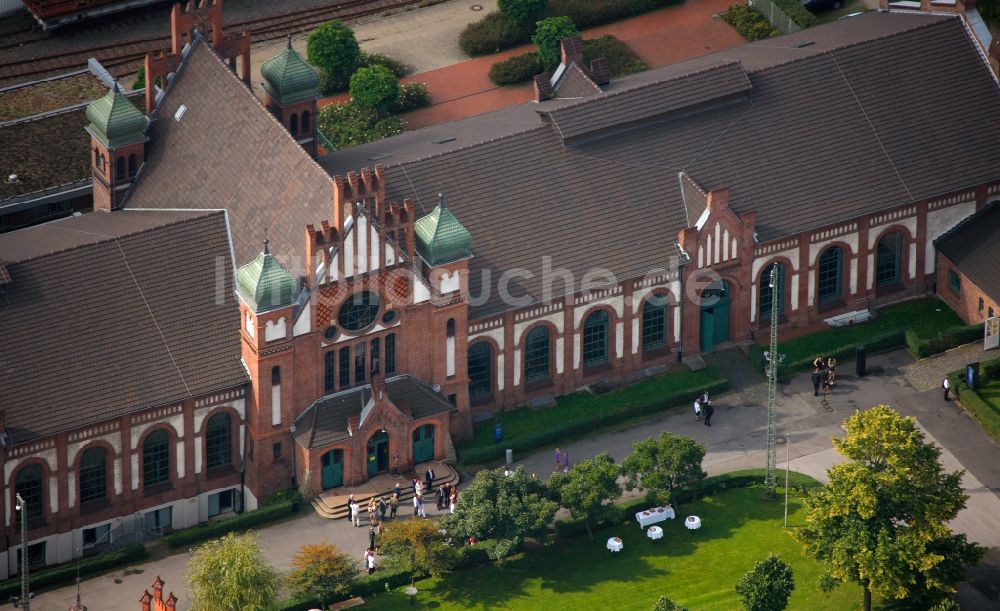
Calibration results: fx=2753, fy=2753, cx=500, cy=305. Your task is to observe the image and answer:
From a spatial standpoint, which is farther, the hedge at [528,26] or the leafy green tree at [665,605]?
the hedge at [528,26]

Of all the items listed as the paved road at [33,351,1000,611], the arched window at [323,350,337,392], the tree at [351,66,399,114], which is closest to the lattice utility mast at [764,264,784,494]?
the paved road at [33,351,1000,611]

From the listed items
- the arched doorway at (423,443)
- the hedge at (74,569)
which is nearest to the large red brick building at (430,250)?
the arched doorway at (423,443)

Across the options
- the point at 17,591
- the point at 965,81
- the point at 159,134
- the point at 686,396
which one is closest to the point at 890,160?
the point at 965,81

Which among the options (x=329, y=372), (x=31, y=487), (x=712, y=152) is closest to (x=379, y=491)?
(x=329, y=372)

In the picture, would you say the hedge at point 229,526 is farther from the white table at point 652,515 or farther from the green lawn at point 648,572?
the white table at point 652,515

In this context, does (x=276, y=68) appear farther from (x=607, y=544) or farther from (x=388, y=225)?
(x=607, y=544)

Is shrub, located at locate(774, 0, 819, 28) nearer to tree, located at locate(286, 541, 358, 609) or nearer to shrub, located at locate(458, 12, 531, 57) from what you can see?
shrub, located at locate(458, 12, 531, 57)
